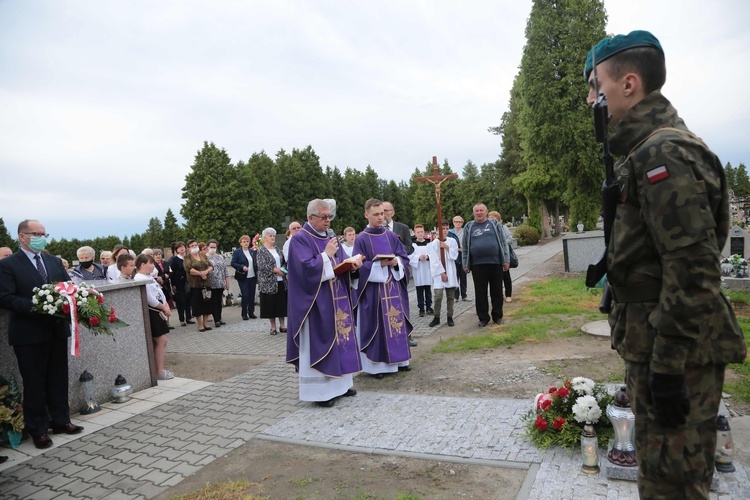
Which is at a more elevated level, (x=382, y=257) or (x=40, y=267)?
(x=40, y=267)

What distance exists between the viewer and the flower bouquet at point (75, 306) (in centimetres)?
496

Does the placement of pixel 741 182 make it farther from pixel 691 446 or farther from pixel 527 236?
pixel 691 446

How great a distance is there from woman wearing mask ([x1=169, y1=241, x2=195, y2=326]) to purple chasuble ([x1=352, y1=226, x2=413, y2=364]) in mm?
7387

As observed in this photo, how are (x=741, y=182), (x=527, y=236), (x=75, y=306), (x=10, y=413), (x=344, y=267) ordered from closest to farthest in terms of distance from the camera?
1. (x=10, y=413)
2. (x=75, y=306)
3. (x=344, y=267)
4. (x=527, y=236)
5. (x=741, y=182)

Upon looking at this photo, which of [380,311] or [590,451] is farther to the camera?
[380,311]

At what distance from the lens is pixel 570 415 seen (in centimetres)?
397

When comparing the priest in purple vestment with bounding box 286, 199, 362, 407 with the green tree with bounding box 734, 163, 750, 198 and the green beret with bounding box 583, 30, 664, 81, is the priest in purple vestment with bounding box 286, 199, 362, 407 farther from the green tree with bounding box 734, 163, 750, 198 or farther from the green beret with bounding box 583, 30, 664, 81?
the green tree with bounding box 734, 163, 750, 198

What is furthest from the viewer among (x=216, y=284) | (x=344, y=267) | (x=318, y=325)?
(x=216, y=284)

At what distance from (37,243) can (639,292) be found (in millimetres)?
5634

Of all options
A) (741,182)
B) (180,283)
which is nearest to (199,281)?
(180,283)

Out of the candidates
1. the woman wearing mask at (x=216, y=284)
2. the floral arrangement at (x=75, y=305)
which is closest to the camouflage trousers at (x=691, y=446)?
the floral arrangement at (x=75, y=305)

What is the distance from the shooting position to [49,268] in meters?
5.48

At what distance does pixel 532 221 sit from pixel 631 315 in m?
40.3

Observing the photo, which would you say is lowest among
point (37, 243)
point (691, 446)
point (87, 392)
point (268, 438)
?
point (268, 438)
